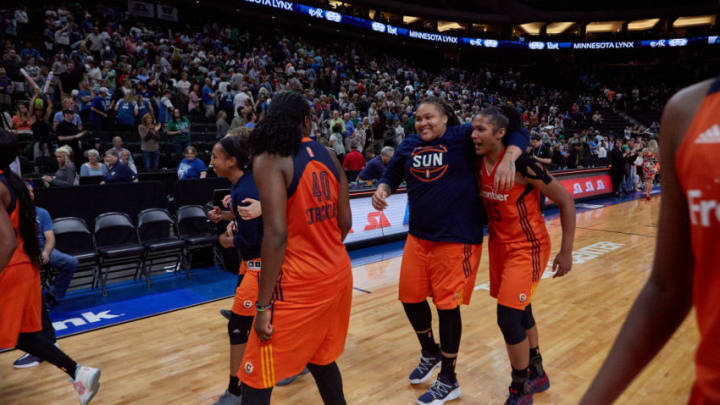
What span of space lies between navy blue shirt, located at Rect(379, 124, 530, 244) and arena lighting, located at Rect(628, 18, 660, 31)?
38670 millimetres

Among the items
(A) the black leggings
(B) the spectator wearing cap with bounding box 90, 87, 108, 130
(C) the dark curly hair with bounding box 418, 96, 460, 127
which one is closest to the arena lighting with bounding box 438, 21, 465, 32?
(B) the spectator wearing cap with bounding box 90, 87, 108, 130

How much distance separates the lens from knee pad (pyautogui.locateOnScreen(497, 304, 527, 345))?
9.43 ft

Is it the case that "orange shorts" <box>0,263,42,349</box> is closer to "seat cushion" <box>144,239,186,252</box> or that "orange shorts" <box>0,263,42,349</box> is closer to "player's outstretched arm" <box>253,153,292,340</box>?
"player's outstretched arm" <box>253,153,292,340</box>

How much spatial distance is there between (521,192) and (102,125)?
9.36 meters

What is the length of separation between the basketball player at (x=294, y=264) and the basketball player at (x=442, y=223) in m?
0.98

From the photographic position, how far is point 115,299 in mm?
5422

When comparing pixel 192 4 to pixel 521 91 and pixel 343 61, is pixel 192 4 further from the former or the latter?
pixel 521 91

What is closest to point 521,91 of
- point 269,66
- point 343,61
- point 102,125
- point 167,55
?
point 343,61

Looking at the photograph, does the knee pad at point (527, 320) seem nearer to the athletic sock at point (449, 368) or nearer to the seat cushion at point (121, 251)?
the athletic sock at point (449, 368)

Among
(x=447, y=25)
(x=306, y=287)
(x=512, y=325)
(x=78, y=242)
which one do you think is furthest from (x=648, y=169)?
(x=447, y=25)

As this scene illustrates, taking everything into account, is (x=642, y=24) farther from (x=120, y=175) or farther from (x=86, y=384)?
(x=86, y=384)

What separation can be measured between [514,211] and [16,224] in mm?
3079

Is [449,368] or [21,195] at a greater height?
[21,195]

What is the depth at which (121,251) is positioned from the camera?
557 centimetres
